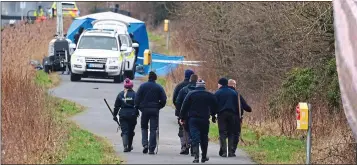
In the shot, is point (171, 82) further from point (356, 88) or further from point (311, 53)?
point (356, 88)

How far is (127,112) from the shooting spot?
65.0 feet

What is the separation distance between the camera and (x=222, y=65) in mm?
34281

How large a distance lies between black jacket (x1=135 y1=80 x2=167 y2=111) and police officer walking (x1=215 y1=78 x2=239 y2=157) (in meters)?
1.09

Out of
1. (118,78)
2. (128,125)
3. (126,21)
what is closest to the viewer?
(128,125)

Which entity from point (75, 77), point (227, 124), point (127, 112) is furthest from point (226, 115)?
point (75, 77)

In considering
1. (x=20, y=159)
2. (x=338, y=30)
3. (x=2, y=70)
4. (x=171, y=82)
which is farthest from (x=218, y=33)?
(x=338, y=30)

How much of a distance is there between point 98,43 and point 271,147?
17877 mm

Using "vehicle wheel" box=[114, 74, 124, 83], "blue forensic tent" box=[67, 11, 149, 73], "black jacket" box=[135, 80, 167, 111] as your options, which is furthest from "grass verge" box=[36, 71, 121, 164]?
"blue forensic tent" box=[67, 11, 149, 73]

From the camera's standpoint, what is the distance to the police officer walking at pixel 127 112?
19.8 meters

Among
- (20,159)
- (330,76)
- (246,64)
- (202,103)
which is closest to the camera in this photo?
(20,159)

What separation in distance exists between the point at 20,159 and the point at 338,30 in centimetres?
581

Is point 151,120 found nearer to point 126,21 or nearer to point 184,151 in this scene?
point 184,151

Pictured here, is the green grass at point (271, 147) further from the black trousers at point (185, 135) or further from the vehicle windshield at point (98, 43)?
the vehicle windshield at point (98, 43)

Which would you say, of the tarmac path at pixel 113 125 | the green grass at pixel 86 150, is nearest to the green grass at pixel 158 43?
the tarmac path at pixel 113 125
